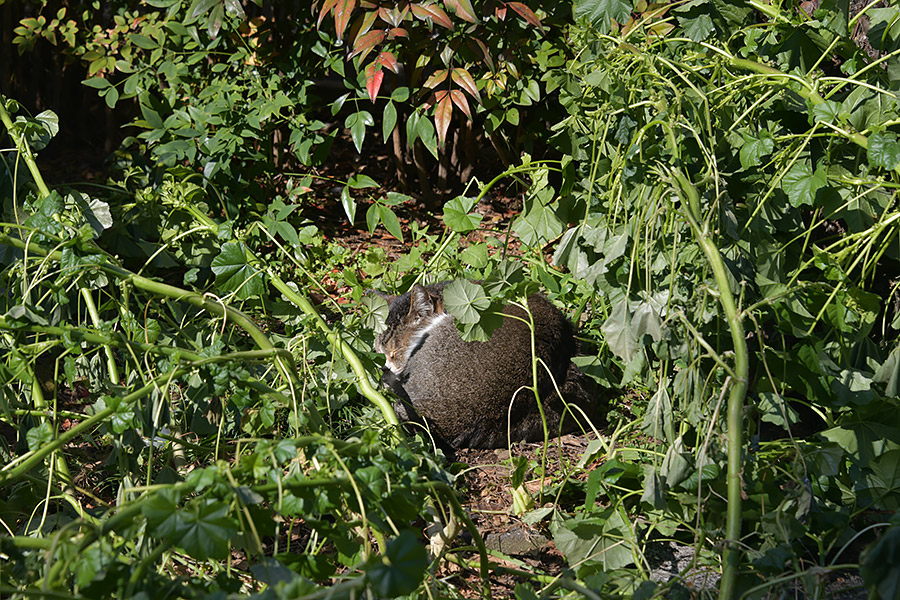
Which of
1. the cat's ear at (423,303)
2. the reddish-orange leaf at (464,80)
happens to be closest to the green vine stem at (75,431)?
the cat's ear at (423,303)

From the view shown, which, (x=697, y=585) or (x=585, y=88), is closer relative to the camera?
(x=697, y=585)

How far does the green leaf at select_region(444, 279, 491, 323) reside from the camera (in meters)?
2.66

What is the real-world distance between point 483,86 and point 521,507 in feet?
8.28

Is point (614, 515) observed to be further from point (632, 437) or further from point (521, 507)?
point (632, 437)

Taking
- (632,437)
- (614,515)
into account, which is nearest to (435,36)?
(632,437)

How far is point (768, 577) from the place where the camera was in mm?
1753

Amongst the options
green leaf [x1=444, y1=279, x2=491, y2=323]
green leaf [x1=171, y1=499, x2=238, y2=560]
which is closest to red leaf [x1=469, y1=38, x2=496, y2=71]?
green leaf [x1=444, y1=279, x2=491, y2=323]

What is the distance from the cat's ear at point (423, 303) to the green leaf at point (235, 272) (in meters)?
1.34

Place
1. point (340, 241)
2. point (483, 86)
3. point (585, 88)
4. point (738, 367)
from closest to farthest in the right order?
1. point (738, 367)
2. point (585, 88)
3. point (483, 86)
4. point (340, 241)

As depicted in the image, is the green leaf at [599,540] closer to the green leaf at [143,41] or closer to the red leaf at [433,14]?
the red leaf at [433,14]

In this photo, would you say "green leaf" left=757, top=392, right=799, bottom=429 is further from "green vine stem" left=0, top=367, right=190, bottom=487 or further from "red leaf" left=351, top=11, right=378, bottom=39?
"red leaf" left=351, top=11, right=378, bottom=39

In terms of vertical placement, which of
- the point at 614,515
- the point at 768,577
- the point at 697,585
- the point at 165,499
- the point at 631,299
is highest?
the point at 165,499

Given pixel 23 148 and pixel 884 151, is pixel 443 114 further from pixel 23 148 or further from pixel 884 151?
pixel 884 151

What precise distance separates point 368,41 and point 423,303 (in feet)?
4.23
